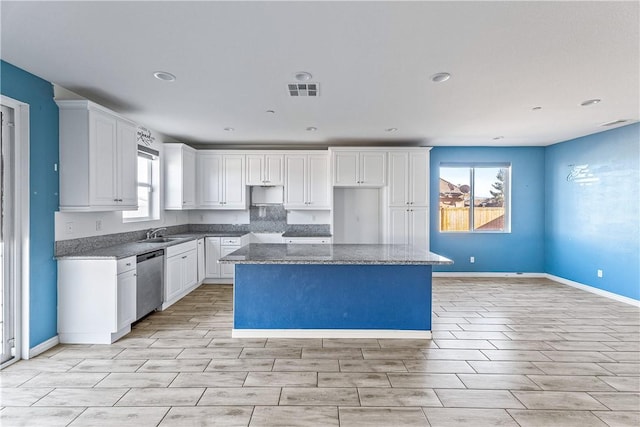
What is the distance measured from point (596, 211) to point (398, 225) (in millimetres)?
3067

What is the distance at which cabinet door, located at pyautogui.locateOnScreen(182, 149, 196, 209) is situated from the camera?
5352mm

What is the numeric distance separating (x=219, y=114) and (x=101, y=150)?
1381 mm

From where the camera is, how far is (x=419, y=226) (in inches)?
222

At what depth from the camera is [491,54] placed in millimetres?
2430

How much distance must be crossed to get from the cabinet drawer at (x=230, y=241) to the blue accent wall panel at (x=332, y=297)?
7.34ft

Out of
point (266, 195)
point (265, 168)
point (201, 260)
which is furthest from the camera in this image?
point (266, 195)

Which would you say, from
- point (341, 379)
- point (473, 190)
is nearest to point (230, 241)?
point (341, 379)

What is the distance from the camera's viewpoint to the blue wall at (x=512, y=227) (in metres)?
6.18

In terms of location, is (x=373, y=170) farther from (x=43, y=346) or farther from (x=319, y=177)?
(x=43, y=346)

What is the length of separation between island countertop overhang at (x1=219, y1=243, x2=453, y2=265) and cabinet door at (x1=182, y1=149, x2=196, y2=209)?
230 cm

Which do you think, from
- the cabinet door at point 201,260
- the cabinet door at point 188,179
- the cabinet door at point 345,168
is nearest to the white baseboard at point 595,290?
the cabinet door at point 345,168

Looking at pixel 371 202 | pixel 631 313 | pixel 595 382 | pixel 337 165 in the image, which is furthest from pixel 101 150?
pixel 631 313

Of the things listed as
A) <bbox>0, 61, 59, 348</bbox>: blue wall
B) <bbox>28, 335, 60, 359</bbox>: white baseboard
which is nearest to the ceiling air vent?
<bbox>0, 61, 59, 348</bbox>: blue wall

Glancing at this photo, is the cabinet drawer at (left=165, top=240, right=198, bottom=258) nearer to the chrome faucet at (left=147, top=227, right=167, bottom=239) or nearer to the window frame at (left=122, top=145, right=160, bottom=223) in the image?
the chrome faucet at (left=147, top=227, right=167, bottom=239)
